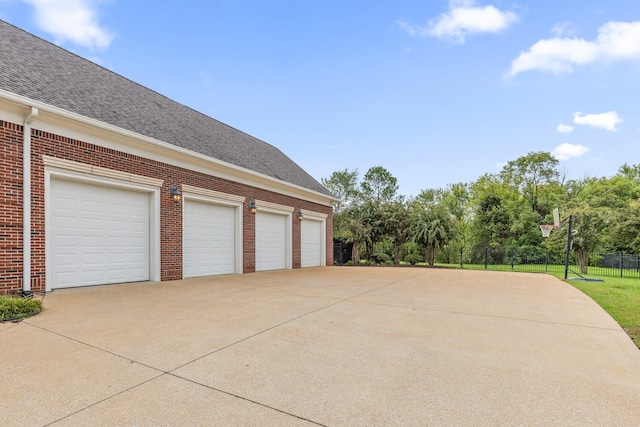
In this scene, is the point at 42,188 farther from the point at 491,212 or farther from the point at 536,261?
the point at 491,212

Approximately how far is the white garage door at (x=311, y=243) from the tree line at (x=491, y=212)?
2.71m

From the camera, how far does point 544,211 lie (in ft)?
100

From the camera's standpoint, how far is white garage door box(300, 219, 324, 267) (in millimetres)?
14875

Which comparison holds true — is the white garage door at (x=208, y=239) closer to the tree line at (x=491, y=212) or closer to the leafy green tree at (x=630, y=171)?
the tree line at (x=491, y=212)

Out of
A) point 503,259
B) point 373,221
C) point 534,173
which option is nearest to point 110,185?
point 373,221

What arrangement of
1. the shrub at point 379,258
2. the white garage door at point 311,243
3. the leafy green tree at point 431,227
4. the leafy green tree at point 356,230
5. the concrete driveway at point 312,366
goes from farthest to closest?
the shrub at point 379,258, the leafy green tree at point 356,230, the leafy green tree at point 431,227, the white garage door at point 311,243, the concrete driveway at point 312,366

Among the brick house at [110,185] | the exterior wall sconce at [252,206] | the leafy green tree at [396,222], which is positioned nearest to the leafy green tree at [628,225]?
the leafy green tree at [396,222]

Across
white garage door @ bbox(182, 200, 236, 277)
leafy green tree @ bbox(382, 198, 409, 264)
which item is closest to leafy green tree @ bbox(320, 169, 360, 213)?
leafy green tree @ bbox(382, 198, 409, 264)

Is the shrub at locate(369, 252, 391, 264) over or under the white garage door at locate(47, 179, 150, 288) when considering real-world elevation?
under

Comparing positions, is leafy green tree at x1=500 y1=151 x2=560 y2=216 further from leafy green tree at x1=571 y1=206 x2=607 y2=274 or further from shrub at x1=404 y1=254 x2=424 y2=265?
shrub at x1=404 y1=254 x2=424 y2=265

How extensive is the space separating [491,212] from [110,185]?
2961 cm

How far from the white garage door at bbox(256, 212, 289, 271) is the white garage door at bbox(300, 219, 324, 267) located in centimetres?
126

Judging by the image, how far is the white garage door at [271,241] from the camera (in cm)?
1231

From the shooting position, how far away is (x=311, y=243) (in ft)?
51.1
